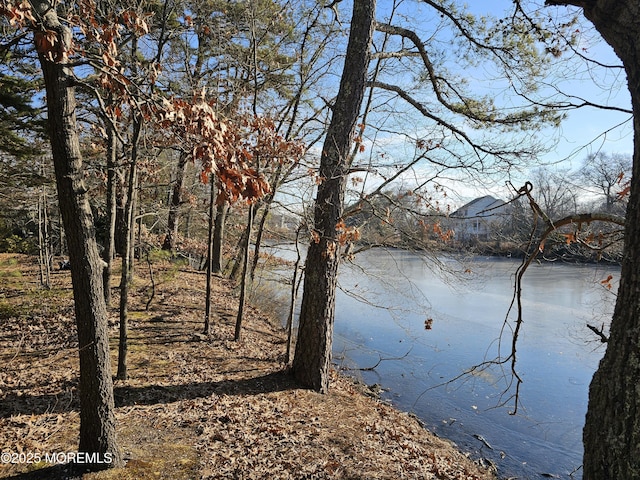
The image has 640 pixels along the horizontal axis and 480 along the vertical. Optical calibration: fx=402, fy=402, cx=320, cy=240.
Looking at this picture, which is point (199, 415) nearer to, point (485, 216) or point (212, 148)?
point (212, 148)

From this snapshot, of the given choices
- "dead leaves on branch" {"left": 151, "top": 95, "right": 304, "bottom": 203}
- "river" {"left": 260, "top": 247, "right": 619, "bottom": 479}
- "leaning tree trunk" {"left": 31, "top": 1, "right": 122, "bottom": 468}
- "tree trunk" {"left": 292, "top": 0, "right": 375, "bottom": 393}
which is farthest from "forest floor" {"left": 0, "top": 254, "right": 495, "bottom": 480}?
"dead leaves on branch" {"left": 151, "top": 95, "right": 304, "bottom": 203}

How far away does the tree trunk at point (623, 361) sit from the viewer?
59.1 inches

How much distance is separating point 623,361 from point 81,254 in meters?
3.49

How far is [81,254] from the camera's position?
3.19m

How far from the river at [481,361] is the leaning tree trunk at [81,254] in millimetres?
3178

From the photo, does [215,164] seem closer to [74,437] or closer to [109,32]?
[109,32]

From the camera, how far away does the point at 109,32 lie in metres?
3.05

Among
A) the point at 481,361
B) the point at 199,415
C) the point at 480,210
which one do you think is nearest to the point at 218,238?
the point at 480,210

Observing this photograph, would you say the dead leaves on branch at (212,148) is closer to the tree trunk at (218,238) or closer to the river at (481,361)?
the river at (481,361)

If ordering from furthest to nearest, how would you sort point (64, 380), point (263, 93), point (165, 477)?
point (263, 93) → point (64, 380) → point (165, 477)

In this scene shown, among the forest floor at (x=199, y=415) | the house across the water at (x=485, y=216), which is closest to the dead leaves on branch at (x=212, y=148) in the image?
the house across the water at (x=485, y=216)

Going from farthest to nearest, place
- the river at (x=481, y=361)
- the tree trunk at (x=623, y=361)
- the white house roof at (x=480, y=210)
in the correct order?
1. the river at (x=481, y=361)
2. the white house roof at (x=480, y=210)
3. the tree trunk at (x=623, y=361)

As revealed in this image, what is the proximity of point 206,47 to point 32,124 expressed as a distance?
12.5 ft

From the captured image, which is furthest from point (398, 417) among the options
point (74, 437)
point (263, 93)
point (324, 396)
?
point (263, 93)
